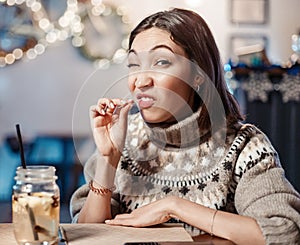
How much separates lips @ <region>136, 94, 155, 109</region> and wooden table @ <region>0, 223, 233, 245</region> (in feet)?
0.90

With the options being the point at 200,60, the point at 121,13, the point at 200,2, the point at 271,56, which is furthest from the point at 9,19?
the point at 200,60

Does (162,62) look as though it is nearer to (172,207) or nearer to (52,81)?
(172,207)

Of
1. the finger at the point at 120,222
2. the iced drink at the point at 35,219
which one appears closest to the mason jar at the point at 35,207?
the iced drink at the point at 35,219

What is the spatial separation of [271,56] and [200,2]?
766mm

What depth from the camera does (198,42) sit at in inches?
59.7

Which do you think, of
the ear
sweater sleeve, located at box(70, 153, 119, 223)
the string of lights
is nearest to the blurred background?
the string of lights

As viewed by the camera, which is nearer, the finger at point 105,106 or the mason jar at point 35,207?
the mason jar at point 35,207

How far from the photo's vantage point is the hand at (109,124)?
146 cm

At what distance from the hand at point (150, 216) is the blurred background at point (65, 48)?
3.56 metres

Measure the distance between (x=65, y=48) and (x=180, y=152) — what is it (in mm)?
3859

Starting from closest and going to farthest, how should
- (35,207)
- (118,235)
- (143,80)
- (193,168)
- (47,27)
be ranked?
(35,207)
(118,235)
(143,80)
(193,168)
(47,27)

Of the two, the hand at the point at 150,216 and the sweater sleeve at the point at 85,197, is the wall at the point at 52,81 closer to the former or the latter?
the sweater sleeve at the point at 85,197

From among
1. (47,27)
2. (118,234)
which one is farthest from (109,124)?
(47,27)

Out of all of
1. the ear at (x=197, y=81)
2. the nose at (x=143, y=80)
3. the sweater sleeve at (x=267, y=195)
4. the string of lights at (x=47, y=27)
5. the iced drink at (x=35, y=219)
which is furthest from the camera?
the string of lights at (x=47, y=27)
